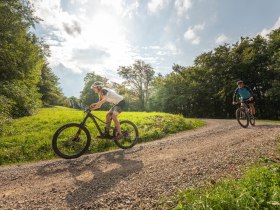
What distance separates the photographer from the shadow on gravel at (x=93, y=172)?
19.7 ft

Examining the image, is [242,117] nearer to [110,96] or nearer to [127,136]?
[127,136]

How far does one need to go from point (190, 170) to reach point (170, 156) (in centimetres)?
228

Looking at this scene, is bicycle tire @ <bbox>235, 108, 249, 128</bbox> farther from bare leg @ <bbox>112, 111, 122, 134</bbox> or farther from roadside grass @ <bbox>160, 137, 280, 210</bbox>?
roadside grass @ <bbox>160, 137, 280, 210</bbox>

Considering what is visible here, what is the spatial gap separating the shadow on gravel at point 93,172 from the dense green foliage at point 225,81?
35386 mm

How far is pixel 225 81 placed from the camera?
48125 mm

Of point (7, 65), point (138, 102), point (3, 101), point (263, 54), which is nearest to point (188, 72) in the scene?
point (263, 54)

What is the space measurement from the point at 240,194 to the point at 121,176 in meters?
3.53

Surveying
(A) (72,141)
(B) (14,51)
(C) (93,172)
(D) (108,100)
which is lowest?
(C) (93,172)

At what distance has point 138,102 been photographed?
281 feet

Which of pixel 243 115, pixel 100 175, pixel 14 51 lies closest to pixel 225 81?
pixel 243 115

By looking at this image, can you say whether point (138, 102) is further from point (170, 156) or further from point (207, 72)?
point (170, 156)

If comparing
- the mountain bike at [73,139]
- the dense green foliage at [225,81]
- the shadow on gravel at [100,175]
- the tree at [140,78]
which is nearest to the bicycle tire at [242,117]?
the mountain bike at [73,139]

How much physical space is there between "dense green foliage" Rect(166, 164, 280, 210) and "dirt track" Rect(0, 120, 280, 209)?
0.62 m

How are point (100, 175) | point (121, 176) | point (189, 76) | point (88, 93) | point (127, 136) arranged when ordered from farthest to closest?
1. point (88, 93)
2. point (189, 76)
3. point (127, 136)
4. point (100, 175)
5. point (121, 176)
